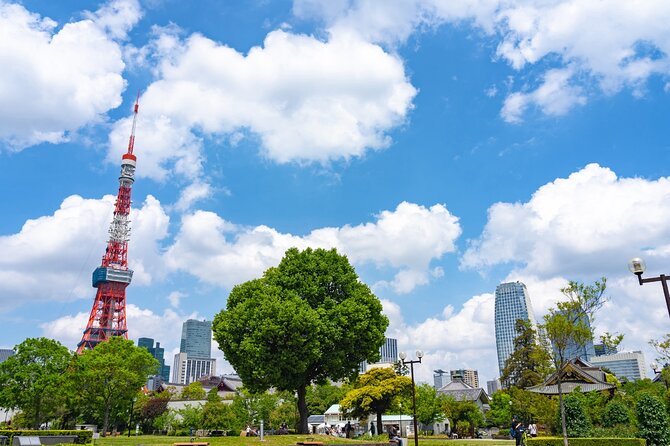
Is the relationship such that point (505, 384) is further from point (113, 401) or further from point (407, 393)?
point (113, 401)

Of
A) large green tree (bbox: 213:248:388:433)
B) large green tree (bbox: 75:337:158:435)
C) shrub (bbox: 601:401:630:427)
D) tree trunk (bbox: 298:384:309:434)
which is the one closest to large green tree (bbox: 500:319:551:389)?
shrub (bbox: 601:401:630:427)

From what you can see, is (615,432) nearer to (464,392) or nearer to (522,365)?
(522,365)

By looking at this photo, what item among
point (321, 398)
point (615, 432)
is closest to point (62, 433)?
point (615, 432)

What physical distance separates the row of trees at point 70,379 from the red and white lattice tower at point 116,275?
39.5m

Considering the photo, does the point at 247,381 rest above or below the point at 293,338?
below

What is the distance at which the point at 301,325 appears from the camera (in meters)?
31.8

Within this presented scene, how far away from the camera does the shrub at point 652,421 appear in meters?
26.9

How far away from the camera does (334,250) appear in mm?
37844

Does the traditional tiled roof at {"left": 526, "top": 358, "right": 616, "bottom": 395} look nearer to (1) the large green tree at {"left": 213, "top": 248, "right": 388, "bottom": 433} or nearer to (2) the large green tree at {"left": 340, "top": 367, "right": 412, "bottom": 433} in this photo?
(2) the large green tree at {"left": 340, "top": 367, "right": 412, "bottom": 433}

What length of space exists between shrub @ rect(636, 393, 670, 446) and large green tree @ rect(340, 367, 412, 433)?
25364 millimetres

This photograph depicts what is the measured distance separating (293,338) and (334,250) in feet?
27.2

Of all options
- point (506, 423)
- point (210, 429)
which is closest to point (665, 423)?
point (210, 429)

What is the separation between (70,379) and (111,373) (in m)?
4.19

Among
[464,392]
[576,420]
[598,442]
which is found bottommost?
[598,442]
